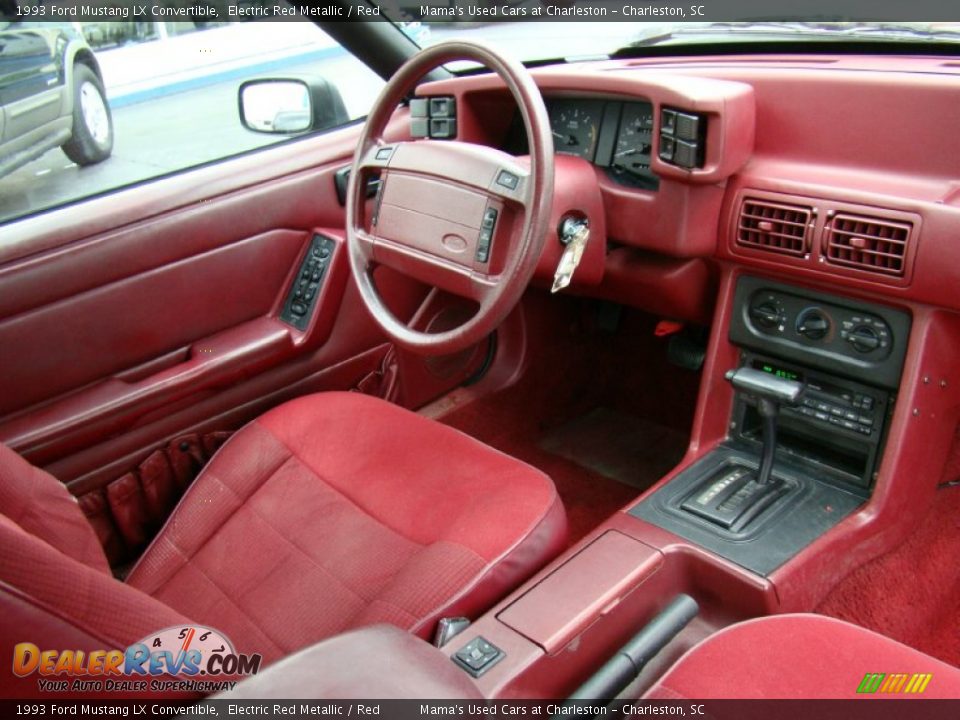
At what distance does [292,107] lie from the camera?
2195mm

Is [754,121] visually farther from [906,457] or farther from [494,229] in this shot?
[906,457]

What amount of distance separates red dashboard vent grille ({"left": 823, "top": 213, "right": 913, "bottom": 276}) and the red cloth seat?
0.68m

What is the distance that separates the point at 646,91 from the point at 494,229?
0.45 metres

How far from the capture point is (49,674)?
0.70 m

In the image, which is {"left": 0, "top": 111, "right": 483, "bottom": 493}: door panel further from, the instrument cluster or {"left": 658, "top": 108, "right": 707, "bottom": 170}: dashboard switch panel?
{"left": 658, "top": 108, "right": 707, "bottom": 170}: dashboard switch panel

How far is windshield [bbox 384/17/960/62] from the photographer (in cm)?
170

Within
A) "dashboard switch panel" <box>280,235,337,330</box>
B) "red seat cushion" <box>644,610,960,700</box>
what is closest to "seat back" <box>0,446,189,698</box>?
"red seat cushion" <box>644,610,960,700</box>

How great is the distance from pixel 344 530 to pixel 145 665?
0.69 m

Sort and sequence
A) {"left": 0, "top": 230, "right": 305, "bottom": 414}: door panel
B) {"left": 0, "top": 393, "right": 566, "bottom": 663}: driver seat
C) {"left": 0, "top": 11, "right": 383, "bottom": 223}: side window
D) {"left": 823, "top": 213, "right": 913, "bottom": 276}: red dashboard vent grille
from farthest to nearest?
{"left": 0, "top": 11, "right": 383, "bottom": 223}: side window
{"left": 0, "top": 230, "right": 305, "bottom": 414}: door panel
{"left": 823, "top": 213, "right": 913, "bottom": 276}: red dashboard vent grille
{"left": 0, "top": 393, "right": 566, "bottom": 663}: driver seat

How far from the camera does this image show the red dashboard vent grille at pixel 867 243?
4.70 ft

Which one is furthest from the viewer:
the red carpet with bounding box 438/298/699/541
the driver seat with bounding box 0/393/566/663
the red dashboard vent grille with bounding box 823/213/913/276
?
the red carpet with bounding box 438/298/699/541

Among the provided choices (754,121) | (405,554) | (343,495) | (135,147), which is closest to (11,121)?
(135,147)

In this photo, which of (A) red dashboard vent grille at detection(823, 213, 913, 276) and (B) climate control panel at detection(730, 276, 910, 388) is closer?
(A) red dashboard vent grille at detection(823, 213, 913, 276)

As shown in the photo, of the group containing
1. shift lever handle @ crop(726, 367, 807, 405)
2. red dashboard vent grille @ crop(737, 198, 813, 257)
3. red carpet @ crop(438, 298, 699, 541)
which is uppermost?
red dashboard vent grille @ crop(737, 198, 813, 257)
